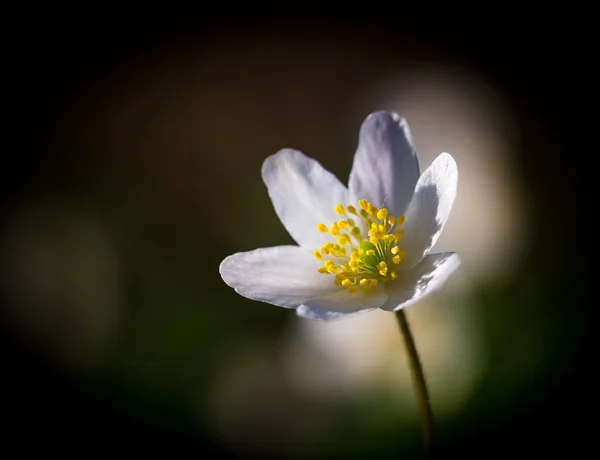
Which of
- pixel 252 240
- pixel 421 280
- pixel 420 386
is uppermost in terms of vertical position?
pixel 252 240

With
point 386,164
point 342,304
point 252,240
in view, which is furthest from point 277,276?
point 252,240

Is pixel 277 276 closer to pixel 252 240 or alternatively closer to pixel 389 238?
pixel 389 238


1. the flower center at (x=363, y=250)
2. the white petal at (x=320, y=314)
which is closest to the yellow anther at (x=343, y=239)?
the flower center at (x=363, y=250)

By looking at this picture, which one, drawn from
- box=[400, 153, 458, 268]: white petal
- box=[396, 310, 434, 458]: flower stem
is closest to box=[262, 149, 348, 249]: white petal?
box=[400, 153, 458, 268]: white petal

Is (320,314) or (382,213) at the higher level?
(382,213)

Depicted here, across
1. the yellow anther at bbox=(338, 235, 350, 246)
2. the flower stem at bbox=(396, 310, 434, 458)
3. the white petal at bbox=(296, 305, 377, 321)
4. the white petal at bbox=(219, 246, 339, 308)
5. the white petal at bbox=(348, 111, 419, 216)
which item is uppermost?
the white petal at bbox=(348, 111, 419, 216)

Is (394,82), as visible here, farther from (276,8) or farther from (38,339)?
(38,339)

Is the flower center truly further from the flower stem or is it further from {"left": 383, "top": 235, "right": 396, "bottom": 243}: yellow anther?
the flower stem

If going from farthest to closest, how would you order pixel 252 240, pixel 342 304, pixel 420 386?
pixel 252 240 → pixel 342 304 → pixel 420 386
